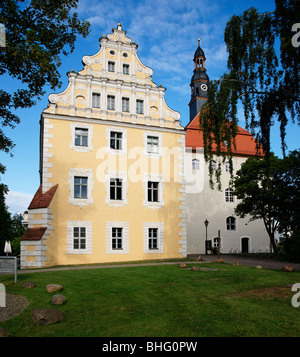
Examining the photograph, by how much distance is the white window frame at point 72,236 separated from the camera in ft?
63.6

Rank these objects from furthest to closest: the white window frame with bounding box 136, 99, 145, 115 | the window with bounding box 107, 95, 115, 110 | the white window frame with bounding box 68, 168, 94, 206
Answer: the white window frame with bounding box 136, 99, 145, 115 < the window with bounding box 107, 95, 115, 110 < the white window frame with bounding box 68, 168, 94, 206

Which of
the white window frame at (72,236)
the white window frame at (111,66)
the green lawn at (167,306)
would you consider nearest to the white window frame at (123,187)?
the white window frame at (72,236)

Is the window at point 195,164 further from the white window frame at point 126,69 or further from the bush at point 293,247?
the white window frame at point 126,69

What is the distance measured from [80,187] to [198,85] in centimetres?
2676

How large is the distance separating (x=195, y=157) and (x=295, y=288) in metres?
24.3

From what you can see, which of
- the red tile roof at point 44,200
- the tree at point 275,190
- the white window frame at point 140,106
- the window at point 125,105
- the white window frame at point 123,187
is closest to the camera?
the red tile roof at point 44,200

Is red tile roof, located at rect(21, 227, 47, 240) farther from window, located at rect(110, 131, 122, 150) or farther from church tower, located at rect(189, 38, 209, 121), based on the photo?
church tower, located at rect(189, 38, 209, 121)

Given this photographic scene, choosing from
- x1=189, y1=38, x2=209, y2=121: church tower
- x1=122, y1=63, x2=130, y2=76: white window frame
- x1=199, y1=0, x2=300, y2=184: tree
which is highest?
x1=189, y1=38, x2=209, y2=121: church tower

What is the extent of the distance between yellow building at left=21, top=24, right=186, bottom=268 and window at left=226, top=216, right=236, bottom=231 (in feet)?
43.6

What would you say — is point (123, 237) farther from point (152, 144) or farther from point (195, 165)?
point (195, 165)

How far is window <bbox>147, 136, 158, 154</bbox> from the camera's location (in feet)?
73.3

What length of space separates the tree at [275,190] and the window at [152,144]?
716cm

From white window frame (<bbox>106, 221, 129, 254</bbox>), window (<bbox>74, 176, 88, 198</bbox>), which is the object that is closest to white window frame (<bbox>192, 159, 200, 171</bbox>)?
white window frame (<bbox>106, 221, 129, 254</bbox>)
